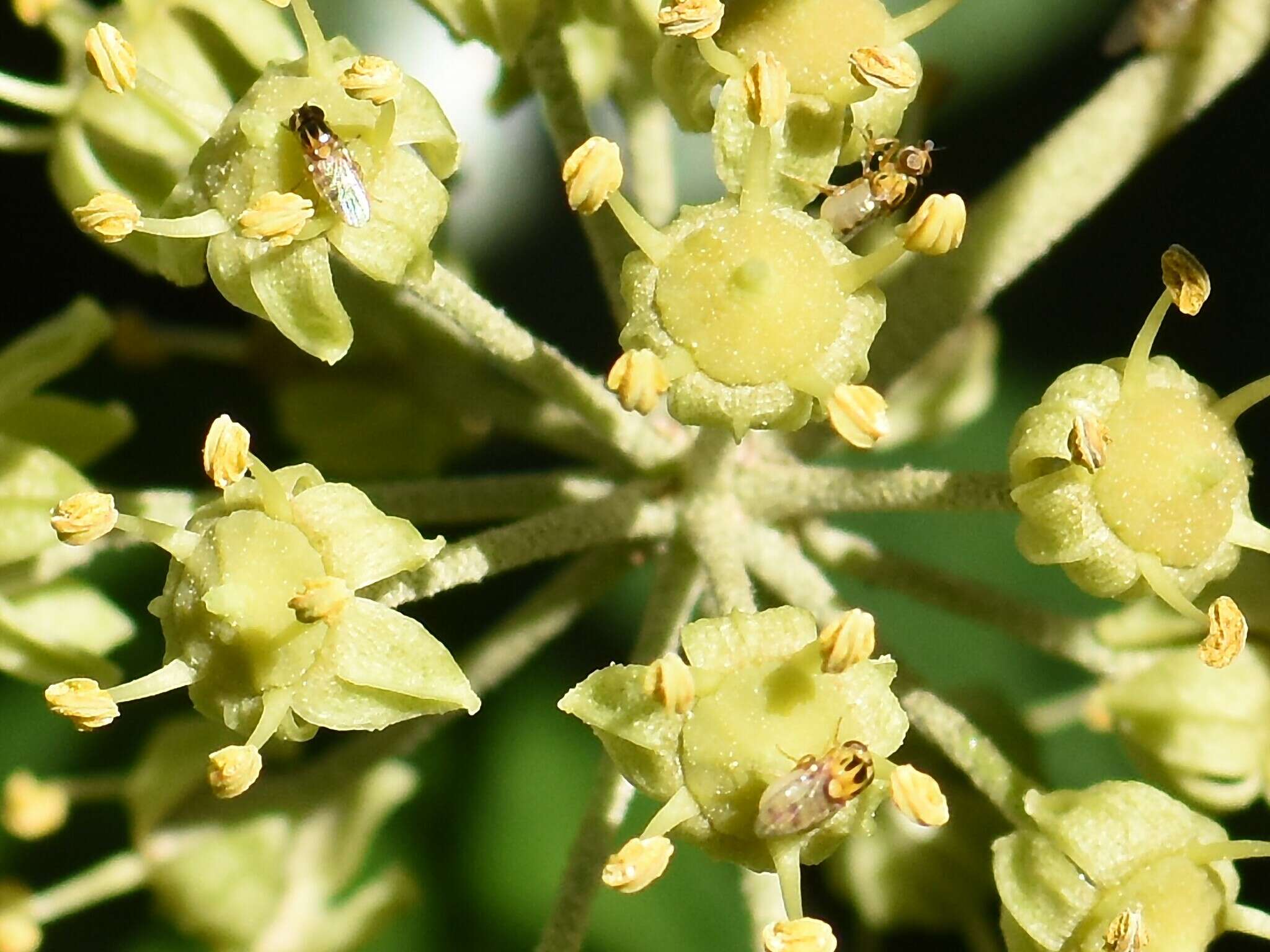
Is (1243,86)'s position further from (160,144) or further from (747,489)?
(160,144)

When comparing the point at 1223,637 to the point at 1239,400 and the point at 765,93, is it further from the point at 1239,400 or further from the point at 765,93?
the point at 765,93

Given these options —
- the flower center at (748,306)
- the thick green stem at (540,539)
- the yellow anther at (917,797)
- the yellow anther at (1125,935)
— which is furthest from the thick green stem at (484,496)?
the yellow anther at (1125,935)

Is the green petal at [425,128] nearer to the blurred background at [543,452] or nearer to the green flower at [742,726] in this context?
the green flower at [742,726]

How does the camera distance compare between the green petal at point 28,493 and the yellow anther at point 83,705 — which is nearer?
the yellow anther at point 83,705

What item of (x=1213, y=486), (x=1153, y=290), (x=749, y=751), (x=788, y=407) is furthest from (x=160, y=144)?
(x=1153, y=290)

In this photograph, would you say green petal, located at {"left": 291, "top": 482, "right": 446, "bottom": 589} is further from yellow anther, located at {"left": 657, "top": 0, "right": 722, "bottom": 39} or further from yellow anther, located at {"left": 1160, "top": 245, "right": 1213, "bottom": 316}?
yellow anther, located at {"left": 1160, "top": 245, "right": 1213, "bottom": 316}

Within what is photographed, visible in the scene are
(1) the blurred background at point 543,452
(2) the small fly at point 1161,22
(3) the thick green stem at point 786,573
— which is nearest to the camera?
(3) the thick green stem at point 786,573

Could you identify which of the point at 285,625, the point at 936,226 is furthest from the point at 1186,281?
the point at 285,625
